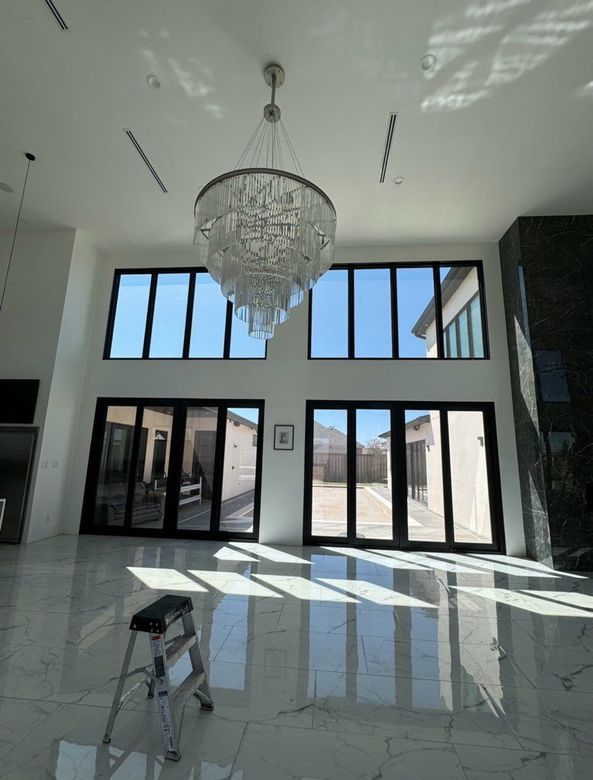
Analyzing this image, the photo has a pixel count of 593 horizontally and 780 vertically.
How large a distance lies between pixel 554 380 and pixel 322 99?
4353mm

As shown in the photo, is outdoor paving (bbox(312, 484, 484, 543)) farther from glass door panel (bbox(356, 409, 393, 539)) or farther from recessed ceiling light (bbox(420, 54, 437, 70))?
recessed ceiling light (bbox(420, 54, 437, 70))

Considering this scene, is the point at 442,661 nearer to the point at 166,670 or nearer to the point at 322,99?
the point at 166,670

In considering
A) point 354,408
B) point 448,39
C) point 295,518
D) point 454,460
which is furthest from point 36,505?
point 448,39

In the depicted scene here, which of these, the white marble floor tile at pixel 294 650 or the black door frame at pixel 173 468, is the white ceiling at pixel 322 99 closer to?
the black door frame at pixel 173 468

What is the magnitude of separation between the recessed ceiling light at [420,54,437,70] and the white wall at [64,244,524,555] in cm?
299

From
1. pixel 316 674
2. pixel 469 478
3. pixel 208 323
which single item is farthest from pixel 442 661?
pixel 208 323

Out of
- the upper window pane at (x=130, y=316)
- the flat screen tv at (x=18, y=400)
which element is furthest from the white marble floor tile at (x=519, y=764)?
the upper window pane at (x=130, y=316)

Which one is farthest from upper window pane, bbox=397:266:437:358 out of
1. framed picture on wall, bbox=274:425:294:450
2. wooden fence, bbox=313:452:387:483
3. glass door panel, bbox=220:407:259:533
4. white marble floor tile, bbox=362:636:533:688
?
white marble floor tile, bbox=362:636:533:688

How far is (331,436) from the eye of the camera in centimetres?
594

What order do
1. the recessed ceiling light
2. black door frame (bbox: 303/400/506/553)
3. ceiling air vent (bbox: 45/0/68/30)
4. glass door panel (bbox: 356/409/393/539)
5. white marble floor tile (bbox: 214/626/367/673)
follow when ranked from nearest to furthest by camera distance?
white marble floor tile (bbox: 214/626/367/673) < ceiling air vent (bbox: 45/0/68/30) < the recessed ceiling light < black door frame (bbox: 303/400/506/553) < glass door panel (bbox: 356/409/393/539)

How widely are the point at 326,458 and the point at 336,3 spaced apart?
503 centimetres

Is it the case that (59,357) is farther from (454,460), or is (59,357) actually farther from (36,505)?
(454,460)

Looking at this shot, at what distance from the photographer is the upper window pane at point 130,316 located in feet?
21.4

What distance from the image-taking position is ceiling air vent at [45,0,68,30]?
9.88ft
